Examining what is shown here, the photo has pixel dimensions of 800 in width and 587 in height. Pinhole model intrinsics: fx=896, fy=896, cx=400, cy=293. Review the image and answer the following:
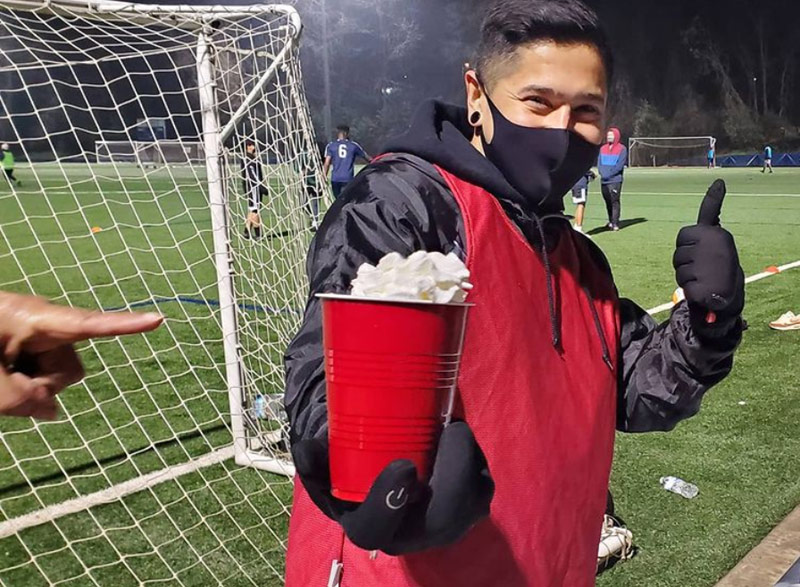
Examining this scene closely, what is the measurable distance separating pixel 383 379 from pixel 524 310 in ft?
1.73

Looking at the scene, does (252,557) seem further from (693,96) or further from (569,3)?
(693,96)

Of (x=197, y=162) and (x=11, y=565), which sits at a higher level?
(x=197, y=162)

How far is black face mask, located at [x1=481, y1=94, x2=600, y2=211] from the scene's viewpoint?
5.64ft

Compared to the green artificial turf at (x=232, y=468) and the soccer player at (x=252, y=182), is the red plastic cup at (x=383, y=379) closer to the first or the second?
the green artificial turf at (x=232, y=468)

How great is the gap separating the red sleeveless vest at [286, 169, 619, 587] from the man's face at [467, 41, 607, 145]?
214 millimetres

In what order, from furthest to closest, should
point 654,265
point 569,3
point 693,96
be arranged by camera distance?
point 693,96 → point 654,265 → point 569,3

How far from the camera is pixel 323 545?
1.62 metres

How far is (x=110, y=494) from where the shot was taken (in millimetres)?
4398

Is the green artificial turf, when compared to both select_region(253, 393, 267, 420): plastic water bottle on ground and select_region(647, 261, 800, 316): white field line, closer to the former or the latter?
select_region(253, 393, 267, 420): plastic water bottle on ground

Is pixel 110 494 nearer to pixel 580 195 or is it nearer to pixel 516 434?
pixel 516 434

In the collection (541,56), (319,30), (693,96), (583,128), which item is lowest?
(693,96)

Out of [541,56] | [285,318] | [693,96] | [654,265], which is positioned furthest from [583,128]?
[693,96]

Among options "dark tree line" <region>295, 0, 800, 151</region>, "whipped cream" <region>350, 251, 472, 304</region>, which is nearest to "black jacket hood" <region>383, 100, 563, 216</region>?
"whipped cream" <region>350, 251, 472, 304</region>

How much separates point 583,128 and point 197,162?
367 cm
